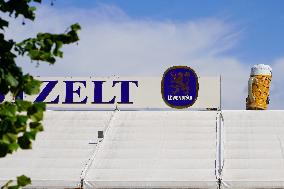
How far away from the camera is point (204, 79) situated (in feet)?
69.3

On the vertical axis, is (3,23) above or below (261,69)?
below

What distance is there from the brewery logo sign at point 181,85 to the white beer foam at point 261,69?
130 inches

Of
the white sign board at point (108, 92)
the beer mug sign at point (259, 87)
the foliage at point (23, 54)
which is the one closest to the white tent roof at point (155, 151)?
the white sign board at point (108, 92)

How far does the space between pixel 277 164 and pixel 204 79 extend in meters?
5.47

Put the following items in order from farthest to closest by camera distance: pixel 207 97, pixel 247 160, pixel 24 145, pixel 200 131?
pixel 207 97 → pixel 200 131 → pixel 247 160 → pixel 24 145

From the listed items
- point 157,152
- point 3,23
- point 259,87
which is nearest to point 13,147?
point 3,23

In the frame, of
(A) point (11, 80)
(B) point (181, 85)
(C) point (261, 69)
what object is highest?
(C) point (261, 69)

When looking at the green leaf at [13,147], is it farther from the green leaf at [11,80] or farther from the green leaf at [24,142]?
the green leaf at [11,80]

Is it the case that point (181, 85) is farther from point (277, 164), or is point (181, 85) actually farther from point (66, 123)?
point (277, 164)

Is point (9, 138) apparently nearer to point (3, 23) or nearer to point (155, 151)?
point (3, 23)

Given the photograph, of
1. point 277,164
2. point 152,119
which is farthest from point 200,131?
point 277,164

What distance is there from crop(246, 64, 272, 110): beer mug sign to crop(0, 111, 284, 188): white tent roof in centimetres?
328

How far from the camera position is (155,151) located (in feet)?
57.2

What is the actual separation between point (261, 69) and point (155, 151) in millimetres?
7421
